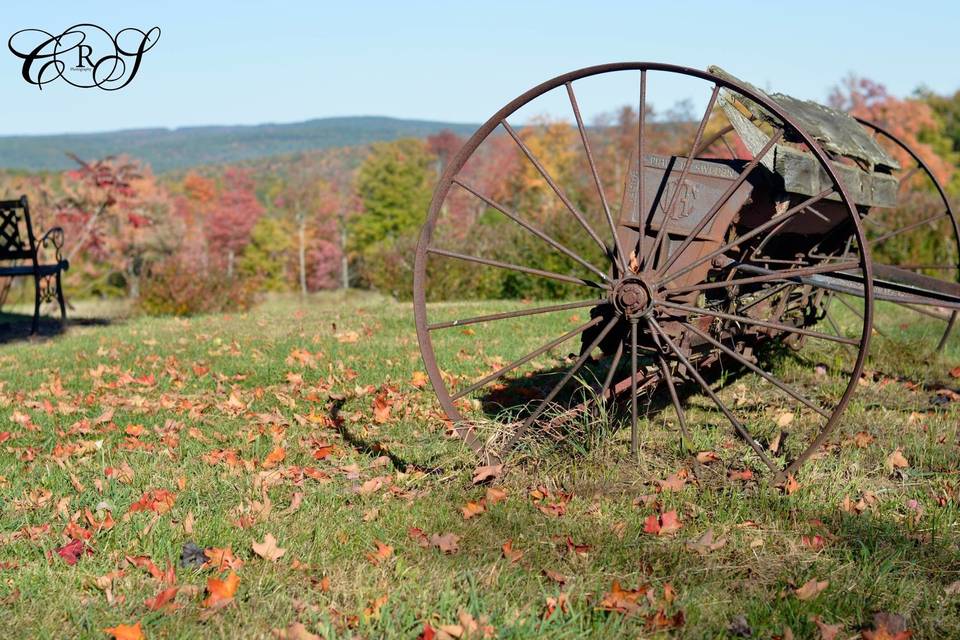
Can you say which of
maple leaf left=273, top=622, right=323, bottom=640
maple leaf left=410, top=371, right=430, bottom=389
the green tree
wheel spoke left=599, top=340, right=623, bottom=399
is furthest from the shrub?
the green tree

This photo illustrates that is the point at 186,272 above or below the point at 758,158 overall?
below

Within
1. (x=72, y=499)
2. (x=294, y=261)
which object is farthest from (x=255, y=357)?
(x=294, y=261)

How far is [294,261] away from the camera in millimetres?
58938

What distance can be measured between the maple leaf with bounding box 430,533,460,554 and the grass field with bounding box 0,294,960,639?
0.04ft

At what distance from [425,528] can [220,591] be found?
91 centimetres

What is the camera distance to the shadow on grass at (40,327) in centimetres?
1012

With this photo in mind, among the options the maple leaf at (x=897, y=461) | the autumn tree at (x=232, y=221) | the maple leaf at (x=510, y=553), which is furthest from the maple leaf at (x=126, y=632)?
the autumn tree at (x=232, y=221)

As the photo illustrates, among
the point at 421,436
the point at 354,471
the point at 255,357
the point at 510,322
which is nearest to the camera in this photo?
the point at 354,471

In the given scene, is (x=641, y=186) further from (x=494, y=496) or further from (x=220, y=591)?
(x=220, y=591)

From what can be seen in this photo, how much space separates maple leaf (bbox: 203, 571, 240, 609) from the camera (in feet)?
10.0

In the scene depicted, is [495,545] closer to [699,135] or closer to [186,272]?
[699,135]

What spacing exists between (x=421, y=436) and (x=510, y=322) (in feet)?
13.2

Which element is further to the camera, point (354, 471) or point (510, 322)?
point (510, 322)

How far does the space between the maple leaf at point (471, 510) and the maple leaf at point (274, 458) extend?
121cm
